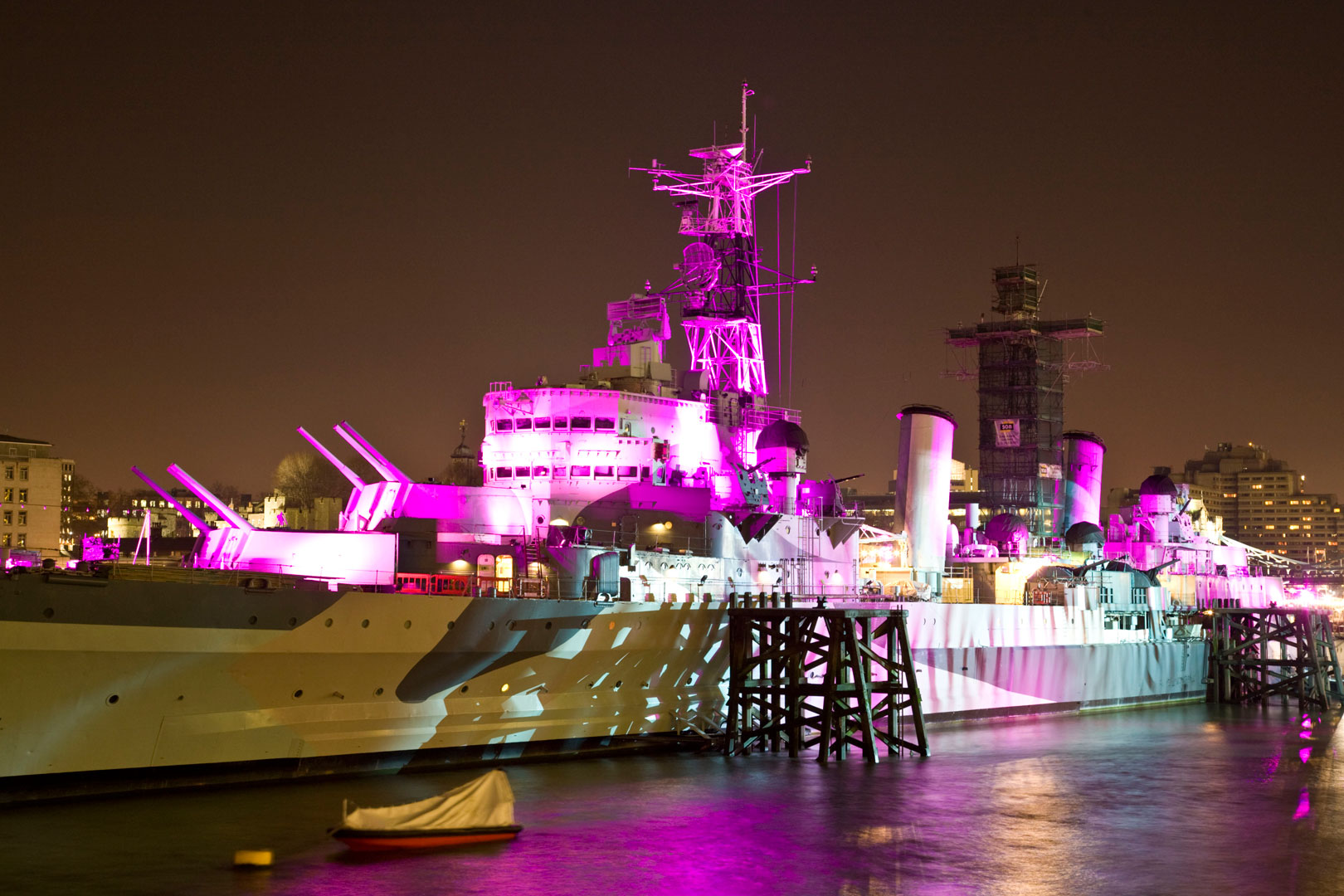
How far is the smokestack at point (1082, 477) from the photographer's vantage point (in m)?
57.1

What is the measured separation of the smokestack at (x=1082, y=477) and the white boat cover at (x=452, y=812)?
143 feet

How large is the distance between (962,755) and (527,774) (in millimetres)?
9162

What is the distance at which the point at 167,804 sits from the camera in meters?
18.5

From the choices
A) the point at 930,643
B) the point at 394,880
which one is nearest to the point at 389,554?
the point at 394,880

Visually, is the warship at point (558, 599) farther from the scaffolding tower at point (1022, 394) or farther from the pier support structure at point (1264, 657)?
the scaffolding tower at point (1022, 394)

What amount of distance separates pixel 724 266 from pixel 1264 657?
22.9m

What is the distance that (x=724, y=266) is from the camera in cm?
3547

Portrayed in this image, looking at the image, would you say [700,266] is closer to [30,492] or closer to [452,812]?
[452,812]

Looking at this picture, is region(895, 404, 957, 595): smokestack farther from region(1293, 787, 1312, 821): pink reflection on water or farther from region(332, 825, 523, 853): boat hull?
region(332, 825, 523, 853): boat hull

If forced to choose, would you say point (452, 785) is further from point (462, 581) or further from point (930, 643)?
point (930, 643)

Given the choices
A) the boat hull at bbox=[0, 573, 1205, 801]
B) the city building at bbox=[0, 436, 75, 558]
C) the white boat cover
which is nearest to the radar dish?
the boat hull at bbox=[0, 573, 1205, 801]


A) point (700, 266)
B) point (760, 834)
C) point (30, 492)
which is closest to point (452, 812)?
point (760, 834)

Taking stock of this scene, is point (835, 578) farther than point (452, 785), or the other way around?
point (835, 578)

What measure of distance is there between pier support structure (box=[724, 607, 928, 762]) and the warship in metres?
0.78
